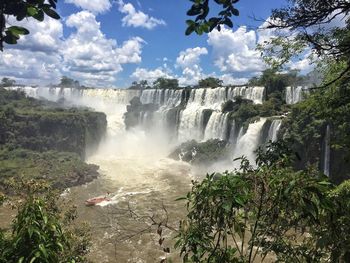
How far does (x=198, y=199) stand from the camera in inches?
122

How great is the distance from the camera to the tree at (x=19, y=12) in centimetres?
210

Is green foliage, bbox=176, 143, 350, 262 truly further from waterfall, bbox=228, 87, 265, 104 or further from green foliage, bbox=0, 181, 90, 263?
waterfall, bbox=228, 87, 265, 104

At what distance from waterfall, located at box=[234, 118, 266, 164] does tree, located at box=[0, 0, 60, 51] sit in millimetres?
29653

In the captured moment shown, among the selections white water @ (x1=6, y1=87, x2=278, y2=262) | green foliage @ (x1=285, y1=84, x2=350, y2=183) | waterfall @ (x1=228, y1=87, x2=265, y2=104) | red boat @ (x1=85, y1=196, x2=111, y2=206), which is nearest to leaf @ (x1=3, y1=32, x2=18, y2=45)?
green foliage @ (x1=285, y1=84, x2=350, y2=183)

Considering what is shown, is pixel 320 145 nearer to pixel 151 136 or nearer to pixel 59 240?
pixel 59 240

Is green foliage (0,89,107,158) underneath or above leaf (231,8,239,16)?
underneath

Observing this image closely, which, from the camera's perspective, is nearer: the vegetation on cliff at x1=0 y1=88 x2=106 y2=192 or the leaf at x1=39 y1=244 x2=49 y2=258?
the leaf at x1=39 y1=244 x2=49 y2=258

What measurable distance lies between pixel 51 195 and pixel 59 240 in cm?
565

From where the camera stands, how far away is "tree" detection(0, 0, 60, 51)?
2102 millimetres

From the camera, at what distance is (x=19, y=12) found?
211 centimetres

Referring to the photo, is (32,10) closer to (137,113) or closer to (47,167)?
(47,167)

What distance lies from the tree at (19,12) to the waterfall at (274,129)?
27.3 m

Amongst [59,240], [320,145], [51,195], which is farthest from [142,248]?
[59,240]

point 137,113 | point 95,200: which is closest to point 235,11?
point 95,200
